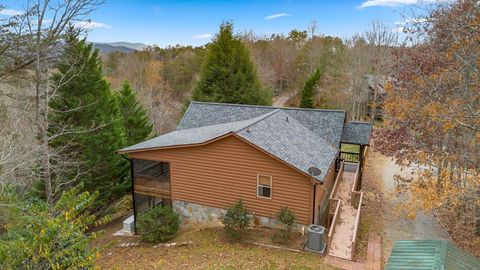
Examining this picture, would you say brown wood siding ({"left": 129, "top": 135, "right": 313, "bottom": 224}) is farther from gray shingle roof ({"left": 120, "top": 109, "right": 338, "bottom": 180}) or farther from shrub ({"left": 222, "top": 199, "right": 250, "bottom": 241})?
shrub ({"left": 222, "top": 199, "right": 250, "bottom": 241})

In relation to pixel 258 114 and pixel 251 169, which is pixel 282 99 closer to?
pixel 258 114

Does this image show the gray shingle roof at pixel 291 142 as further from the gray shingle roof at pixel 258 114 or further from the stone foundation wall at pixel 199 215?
the stone foundation wall at pixel 199 215

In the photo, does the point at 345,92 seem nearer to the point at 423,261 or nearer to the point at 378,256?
the point at 378,256

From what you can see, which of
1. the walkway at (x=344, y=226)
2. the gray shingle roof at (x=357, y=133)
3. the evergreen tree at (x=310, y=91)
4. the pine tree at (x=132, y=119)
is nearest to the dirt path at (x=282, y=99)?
the evergreen tree at (x=310, y=91)

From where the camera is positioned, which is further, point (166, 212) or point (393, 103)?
point (393, 103)

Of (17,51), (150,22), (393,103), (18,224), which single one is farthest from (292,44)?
(18,224)
